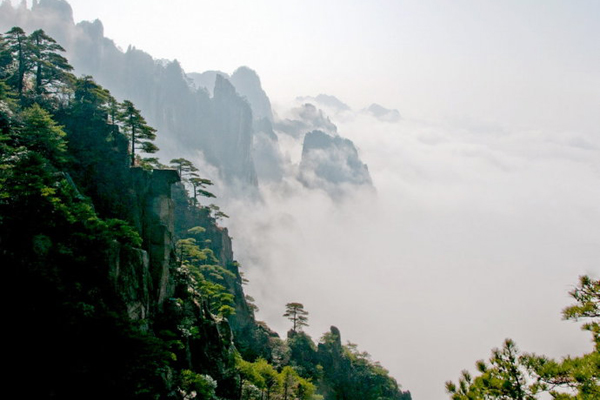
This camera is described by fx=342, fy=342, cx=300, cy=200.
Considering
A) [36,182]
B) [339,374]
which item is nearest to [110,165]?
[36,182]

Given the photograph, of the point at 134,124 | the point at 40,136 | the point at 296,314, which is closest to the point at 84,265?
the point at 40,136

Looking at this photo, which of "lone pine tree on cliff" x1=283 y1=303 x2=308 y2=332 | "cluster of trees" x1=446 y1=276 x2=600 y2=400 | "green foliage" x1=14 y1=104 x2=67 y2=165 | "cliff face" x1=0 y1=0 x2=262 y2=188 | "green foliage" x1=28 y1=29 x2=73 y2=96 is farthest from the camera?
"cliff face" x1=0 y1=0 x2=262 y2=188

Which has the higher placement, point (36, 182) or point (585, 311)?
point (36, 182)

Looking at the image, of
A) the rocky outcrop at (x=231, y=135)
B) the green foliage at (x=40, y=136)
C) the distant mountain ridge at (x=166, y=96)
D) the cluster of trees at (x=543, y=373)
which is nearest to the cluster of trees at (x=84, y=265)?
the green foliage at (x=40, y=136)

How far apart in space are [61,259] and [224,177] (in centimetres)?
13441

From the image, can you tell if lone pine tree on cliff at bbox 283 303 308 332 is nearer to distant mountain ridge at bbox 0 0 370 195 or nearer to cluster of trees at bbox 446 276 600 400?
cluster of trees at bbox 446 276 600 400

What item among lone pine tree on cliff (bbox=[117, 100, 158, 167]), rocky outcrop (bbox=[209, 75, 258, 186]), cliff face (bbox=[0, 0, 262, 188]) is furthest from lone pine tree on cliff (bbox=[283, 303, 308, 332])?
rocky outcrop (bbox=[209, 75, 258, 186])

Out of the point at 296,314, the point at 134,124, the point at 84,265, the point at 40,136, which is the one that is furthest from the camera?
the point at 296,314

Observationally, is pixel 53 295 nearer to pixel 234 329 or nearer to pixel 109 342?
pixel 109 342

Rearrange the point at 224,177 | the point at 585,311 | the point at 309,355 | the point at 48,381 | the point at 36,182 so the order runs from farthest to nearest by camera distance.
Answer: the point at 224,177 → the point at 309,355 → the point at 36,182 → the point at 48,381 → the point at 585,311

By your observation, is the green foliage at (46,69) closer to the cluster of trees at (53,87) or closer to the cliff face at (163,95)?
the cluster of trees at (53,87)

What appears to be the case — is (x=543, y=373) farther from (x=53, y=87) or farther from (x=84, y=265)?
(x=53, y=87)

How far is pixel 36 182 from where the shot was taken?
63.6ft

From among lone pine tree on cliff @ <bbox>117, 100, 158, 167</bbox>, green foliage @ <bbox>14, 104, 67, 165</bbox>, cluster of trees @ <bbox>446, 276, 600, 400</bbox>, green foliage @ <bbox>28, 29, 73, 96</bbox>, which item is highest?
green foliage @ <bbox>28, 29, 73, 96</bbox>
